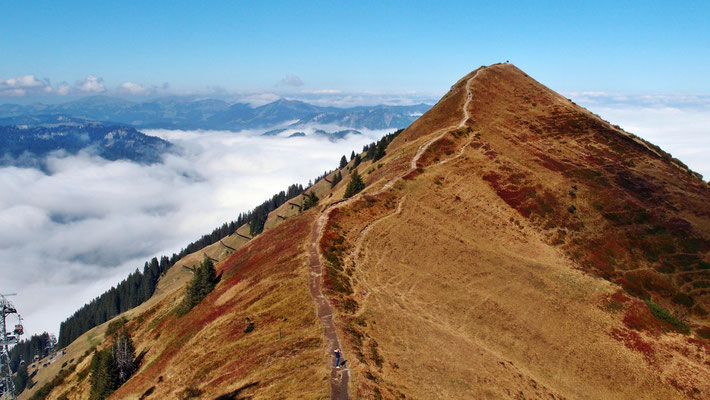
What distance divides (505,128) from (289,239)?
242ft

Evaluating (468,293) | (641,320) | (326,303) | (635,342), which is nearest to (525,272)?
(468,293)

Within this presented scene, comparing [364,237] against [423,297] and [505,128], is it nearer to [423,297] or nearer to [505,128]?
[423,297]

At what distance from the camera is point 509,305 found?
160ft

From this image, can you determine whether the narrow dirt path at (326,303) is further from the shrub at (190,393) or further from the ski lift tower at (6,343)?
the ski lift tower at (6,343)

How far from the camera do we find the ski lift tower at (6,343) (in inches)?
1626

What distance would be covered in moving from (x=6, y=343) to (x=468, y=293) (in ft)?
187

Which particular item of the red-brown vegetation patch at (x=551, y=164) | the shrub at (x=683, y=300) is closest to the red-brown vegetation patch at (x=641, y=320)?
the shrub at (x=683, y=300)

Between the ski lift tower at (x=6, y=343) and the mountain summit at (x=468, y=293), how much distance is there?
12.5m

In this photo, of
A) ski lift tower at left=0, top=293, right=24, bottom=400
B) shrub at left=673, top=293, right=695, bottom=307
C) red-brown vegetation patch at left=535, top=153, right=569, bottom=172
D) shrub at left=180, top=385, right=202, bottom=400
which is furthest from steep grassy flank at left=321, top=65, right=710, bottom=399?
ski lift tower at left=0, top=293, right=24, bottom=400

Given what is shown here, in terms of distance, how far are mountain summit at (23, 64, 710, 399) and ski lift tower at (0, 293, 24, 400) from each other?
40.9ft

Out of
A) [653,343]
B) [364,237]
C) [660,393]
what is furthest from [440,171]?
[660,393]

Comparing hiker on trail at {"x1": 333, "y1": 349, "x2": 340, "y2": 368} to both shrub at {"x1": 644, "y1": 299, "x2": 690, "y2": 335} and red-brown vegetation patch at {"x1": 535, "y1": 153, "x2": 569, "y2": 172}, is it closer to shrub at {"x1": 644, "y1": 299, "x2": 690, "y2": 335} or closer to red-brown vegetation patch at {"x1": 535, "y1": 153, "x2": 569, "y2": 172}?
shrub at {"x1": 644, "y1": 299, "x2": 690, "y2": 335}

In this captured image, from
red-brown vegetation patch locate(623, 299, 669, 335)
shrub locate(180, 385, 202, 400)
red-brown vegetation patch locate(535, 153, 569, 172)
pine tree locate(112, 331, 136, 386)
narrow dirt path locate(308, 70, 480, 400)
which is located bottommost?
pine tree locate(112, 331, 136, 386)

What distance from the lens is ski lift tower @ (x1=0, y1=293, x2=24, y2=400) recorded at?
4131 centimetres
